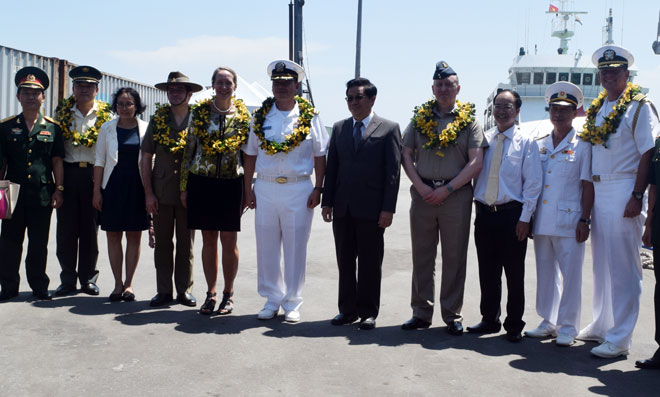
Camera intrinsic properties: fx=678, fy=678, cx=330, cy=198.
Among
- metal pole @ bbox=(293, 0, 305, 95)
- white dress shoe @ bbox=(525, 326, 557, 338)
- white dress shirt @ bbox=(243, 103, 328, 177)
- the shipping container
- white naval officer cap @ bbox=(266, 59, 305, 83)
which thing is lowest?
white dress shoe @ bbox=(525, 326, 557, 338)

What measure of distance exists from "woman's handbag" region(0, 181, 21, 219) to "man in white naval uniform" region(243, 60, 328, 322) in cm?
221

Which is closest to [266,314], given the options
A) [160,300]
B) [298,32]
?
[160,300]

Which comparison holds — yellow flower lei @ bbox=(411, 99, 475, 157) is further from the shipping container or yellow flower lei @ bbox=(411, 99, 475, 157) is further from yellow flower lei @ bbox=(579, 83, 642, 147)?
the shipping container

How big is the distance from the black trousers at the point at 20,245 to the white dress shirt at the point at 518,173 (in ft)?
14.3

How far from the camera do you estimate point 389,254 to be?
35.2 ft

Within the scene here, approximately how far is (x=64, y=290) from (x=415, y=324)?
12.0ft

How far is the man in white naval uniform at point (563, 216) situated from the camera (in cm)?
568

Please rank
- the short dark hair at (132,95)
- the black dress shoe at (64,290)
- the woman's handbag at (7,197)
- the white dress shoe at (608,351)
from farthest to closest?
the black dress shoe at (64,290)
the short dark hair at (132,95)
the woman's handbag at (7,197)
the white dress shoe at (608,351)

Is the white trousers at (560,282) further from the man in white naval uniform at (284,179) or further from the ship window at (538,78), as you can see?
the ship window at (538,78)

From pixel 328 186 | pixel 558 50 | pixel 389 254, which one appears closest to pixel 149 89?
pixel 389 254

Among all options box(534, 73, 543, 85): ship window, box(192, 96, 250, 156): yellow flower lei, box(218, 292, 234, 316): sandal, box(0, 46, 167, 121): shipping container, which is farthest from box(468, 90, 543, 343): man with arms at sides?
box(534, 73, 543, 85): ship window

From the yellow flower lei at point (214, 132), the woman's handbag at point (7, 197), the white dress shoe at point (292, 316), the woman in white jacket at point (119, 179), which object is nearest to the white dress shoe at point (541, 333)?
the white dress shoe at point (292, 316)

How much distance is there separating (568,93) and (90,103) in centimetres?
486

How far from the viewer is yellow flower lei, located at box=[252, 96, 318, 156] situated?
612cm
